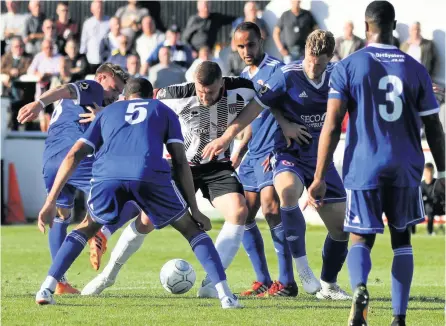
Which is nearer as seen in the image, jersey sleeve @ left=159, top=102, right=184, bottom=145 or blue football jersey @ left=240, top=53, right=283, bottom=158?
jersey sleeve @ left=159, top=102, right=184, bottom=145

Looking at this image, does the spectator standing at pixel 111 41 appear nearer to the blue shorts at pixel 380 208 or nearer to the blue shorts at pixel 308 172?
the blue shorts at pixel 308 172

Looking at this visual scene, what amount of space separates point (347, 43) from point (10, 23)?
7565 mm

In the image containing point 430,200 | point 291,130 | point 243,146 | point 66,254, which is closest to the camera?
point 66,254

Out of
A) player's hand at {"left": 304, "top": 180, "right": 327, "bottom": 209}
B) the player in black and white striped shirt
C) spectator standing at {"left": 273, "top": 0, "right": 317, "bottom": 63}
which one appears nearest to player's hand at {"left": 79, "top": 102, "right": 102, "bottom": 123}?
the player in black and white striped shirt

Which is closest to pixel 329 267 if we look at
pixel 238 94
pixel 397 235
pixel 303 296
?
pixel 303 296

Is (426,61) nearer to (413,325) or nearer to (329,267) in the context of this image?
(329,267)

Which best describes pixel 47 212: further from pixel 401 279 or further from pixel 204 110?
pixel 401 279

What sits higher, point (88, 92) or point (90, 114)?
point (88, 92)

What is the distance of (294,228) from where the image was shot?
10.5 m

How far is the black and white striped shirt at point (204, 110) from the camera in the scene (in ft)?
34.2

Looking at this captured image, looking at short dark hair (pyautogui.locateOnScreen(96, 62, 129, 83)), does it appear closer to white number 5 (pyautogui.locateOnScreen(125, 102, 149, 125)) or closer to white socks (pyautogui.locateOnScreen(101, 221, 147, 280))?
white socks (pyautogui.locateOnScreen(101, 221, 147, 280))

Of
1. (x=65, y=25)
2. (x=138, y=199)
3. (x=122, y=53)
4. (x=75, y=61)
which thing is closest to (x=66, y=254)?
(x=138, y=199)

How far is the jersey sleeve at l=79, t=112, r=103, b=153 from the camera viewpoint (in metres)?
9.22

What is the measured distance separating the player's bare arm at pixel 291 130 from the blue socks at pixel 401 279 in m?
2.55
